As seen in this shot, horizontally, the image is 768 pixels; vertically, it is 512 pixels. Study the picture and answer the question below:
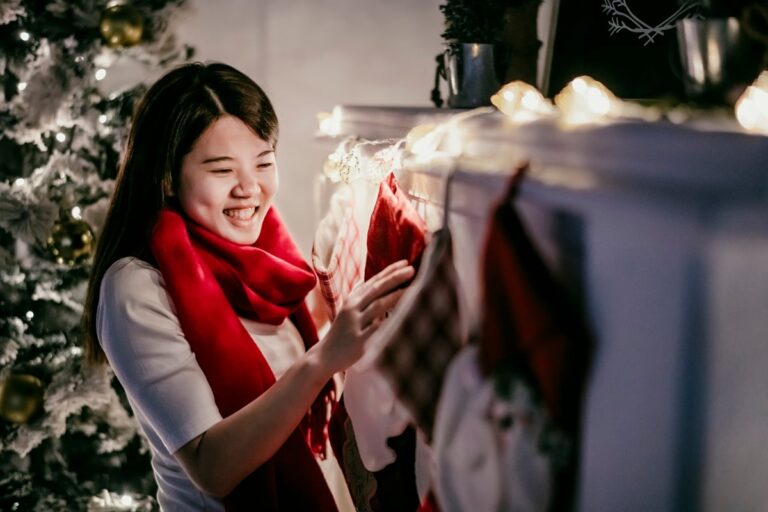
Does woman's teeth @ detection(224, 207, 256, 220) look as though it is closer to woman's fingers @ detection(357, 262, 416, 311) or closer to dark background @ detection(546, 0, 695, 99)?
woman's fingers @ detection(357, 262, 416, 311)

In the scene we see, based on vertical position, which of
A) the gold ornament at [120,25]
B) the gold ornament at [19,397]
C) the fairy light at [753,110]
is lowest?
the gold ornament at [19,397]

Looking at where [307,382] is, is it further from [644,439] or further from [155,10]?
[155,10]

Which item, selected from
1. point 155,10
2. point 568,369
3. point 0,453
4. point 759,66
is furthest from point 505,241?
point 0,453

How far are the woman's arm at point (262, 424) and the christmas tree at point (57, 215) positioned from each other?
54.8 inches

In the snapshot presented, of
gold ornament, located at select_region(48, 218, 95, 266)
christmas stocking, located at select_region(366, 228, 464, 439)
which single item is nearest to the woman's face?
christmas stocking, located at select_region(366, 228, 464, 439)

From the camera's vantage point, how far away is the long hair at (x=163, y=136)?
4.21 feet

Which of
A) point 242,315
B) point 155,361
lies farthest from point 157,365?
point 242,315

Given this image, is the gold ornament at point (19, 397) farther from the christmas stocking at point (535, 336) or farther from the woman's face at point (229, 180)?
the christmas stocking at point (535, 336)

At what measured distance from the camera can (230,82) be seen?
135cm

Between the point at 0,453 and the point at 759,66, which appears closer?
the point at 759,66

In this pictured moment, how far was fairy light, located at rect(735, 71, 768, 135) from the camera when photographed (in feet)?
1.88

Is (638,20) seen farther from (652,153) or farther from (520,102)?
(652,153)

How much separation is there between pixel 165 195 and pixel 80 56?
1354 millimetres

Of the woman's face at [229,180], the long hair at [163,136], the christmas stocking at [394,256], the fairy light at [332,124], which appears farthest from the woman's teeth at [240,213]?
the fairy light at [332,124]
